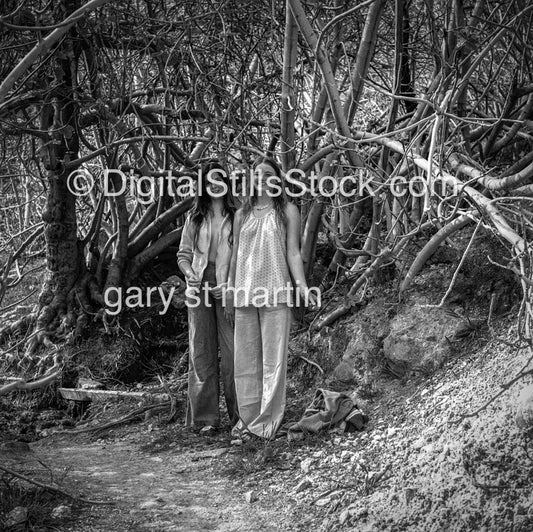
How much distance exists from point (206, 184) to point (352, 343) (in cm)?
153

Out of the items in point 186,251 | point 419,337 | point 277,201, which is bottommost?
point 419,337

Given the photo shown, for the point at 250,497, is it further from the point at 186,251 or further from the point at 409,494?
the point at 186,251

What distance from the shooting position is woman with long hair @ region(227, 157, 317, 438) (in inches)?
215

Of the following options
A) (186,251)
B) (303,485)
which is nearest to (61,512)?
(303,485)

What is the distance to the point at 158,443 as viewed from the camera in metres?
5.87

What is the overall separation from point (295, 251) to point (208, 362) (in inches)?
40.3

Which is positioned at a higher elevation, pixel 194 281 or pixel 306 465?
pixel 194 281

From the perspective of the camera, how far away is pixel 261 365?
5621mm

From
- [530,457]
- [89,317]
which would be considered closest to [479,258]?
[530,457]
